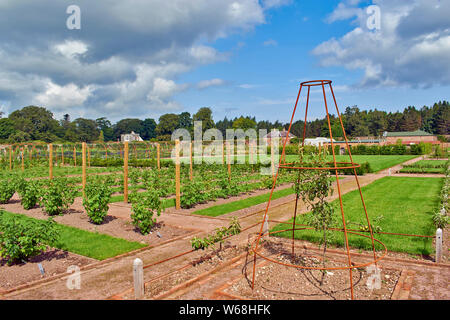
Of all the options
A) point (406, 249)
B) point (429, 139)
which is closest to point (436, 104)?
point (429, 139)

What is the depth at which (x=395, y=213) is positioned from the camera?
415 inches

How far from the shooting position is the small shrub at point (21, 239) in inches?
233

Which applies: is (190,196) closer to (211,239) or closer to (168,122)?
(211,239)

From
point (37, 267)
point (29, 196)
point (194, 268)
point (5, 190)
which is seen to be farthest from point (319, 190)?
point (5, 190)

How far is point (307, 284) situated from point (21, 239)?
17.2ft

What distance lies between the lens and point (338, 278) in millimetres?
5621

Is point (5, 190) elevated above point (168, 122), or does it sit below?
below

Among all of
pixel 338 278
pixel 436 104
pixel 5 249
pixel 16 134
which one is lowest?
pixel 338 278

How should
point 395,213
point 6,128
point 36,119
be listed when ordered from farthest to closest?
1. point 36,119
2. point 6,128
3. point 395,213

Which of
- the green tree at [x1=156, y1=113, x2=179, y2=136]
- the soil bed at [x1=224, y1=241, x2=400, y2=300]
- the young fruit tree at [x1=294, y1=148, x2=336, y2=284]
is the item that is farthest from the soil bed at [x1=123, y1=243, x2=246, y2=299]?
the green tree at [x1=156, y1=113, x2=179, y2=136]

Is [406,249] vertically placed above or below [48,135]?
below

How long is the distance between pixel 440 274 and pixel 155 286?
504cm

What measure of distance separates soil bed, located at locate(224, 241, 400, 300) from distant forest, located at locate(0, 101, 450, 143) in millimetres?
68836

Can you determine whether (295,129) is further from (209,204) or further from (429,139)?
(209,204)
